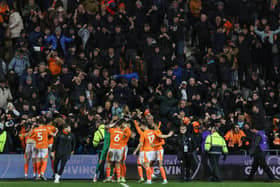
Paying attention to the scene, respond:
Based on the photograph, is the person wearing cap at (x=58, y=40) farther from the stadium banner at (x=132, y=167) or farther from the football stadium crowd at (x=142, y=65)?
the stadium banner at (x=132, y=167)

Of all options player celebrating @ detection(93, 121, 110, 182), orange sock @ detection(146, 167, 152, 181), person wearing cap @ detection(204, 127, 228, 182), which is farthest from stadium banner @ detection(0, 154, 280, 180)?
orange sock @ detection(146, 167, 152, 181)

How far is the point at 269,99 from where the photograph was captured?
115ft

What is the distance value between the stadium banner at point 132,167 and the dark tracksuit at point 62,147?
7.14 feet

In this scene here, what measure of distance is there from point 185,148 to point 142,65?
5.64m

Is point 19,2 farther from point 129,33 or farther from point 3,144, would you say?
point 3,144

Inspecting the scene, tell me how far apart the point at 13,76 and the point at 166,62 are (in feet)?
20.9

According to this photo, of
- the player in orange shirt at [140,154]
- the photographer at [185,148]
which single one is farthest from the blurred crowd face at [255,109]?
the player in orange shirt at [140,154]

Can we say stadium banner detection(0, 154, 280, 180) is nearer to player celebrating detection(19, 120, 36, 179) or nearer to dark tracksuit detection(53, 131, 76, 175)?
player celebrating detection(19, 120, 36, 179)

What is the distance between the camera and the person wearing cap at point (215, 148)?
103 ft

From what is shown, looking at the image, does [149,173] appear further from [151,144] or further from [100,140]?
[100,140]

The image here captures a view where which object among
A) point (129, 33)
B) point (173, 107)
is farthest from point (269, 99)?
point (129, 33)

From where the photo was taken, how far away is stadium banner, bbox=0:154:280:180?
32375 mm

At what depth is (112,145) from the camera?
30.2 meters

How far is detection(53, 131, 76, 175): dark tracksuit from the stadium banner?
2177 mm
